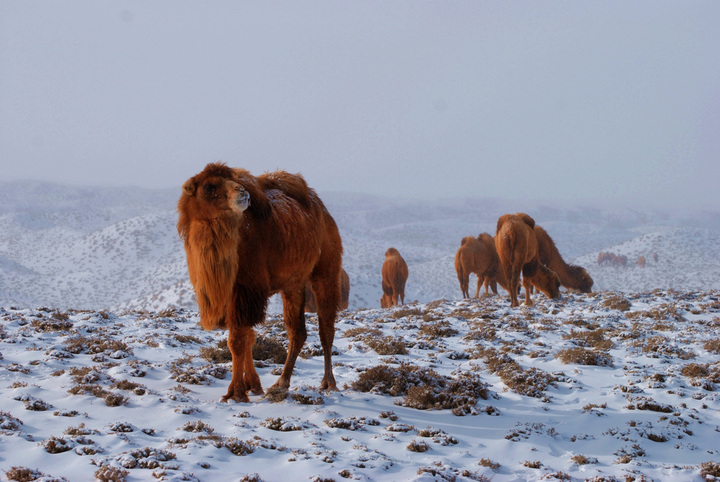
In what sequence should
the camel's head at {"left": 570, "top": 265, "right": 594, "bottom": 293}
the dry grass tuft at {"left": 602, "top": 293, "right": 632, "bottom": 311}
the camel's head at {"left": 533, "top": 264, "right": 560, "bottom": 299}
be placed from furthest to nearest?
the camel's head at {"left": 570, "top": 265, "right": 594, "bottom": 293}
the camel's head at {"left": 533, "top": 264, "right": 560, "bottom": 299}
the dry grass tuft at {"left": 602, "top": 293, "right": 632, "bottom": 311}

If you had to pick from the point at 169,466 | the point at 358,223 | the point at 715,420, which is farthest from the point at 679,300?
the point at 358,223

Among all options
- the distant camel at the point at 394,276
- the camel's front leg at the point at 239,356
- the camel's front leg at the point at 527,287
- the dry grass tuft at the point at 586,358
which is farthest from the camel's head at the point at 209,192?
the distant camel at the point at 394,276

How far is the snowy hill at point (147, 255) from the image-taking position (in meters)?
36.8

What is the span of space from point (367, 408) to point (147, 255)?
46.0m

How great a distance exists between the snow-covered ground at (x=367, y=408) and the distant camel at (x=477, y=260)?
574 inches

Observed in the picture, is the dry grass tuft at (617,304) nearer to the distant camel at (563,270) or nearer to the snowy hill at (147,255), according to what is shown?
the distant camel at (563,270)

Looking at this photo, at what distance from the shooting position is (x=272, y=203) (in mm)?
6539

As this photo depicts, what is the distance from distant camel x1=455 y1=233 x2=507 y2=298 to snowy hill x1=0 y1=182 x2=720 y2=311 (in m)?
10.1

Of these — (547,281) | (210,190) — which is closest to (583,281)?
(547,281)

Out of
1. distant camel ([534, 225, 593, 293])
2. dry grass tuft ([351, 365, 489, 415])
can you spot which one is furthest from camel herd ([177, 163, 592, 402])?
distant camel ([534, 225, 593, 293])

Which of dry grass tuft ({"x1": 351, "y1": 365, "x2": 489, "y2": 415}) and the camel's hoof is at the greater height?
the camel's hoof

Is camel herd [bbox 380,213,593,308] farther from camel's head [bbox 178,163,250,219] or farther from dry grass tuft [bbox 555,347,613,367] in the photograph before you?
camel's head [bbox 178,163,250,219]

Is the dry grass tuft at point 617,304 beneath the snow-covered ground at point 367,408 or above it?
beneath

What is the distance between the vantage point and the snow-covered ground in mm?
4438
